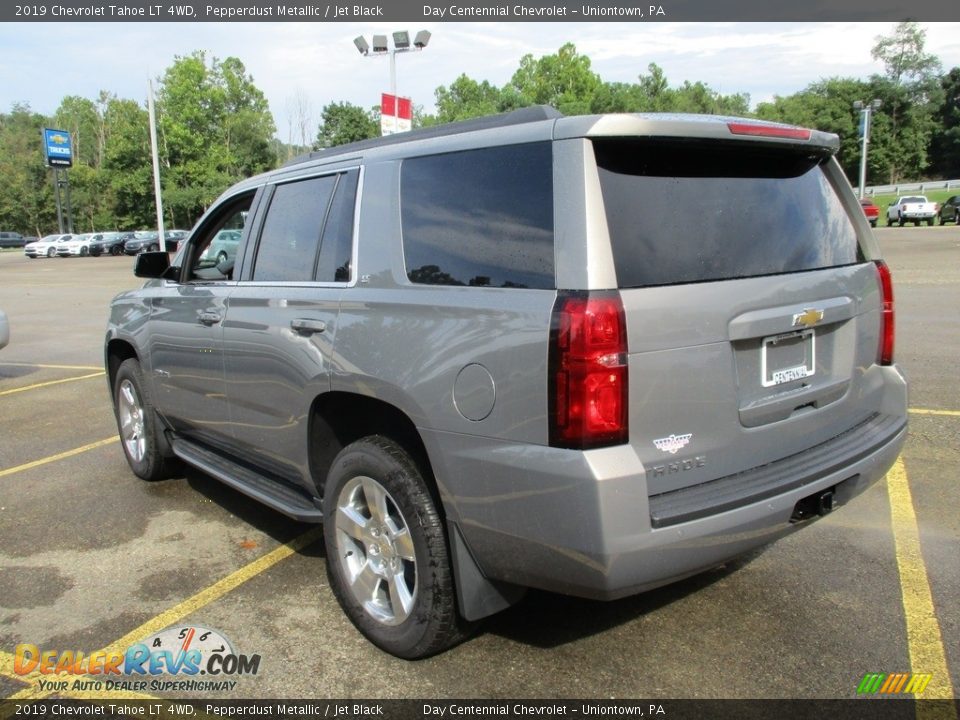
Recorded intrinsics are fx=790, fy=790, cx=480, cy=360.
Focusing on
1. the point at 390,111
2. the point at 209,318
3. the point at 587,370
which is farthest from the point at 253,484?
the point at 390,111

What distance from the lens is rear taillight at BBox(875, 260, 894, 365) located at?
3455 millimetres

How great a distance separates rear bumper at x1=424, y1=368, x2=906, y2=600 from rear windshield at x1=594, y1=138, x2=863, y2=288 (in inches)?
24.8

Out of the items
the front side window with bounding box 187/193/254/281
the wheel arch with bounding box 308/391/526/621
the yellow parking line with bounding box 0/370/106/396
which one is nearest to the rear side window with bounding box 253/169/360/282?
the front side window with bounding box 187/193/254/281

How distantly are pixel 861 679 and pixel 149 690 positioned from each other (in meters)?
2.60

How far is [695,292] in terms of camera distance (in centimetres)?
259

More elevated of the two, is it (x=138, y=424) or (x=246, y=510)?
(x=138, y=424)

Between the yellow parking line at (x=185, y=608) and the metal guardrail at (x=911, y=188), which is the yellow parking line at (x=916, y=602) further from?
the metal guardrail at (x=911, y=188)

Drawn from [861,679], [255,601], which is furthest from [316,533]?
[861,679]

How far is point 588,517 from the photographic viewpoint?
237 centimetres

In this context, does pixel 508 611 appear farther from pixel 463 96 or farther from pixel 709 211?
pixel 463 96

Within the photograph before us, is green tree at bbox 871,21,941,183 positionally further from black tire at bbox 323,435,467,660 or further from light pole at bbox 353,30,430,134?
black tire at bbox 323,435,467,660

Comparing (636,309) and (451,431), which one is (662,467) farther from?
(451,431)

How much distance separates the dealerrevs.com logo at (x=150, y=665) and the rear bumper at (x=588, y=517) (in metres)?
1.16

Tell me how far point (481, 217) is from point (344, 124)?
243ft
